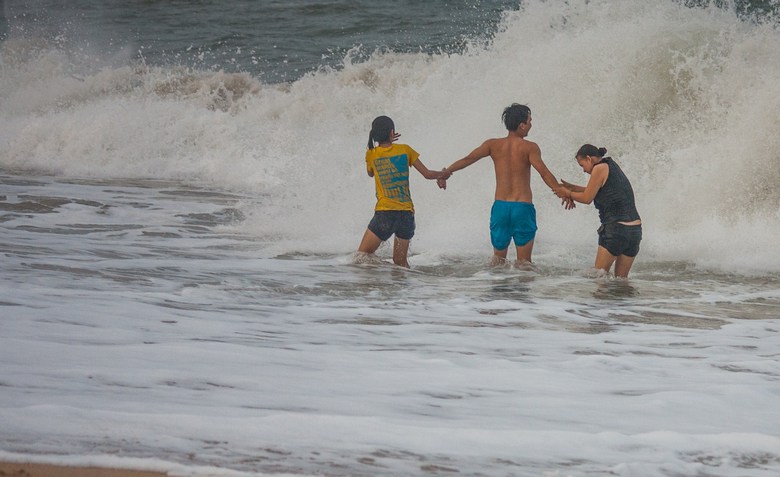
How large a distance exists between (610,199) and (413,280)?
5.51 feet

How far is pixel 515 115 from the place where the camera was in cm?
780

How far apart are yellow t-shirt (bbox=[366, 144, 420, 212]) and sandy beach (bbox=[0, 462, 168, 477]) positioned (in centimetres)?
505

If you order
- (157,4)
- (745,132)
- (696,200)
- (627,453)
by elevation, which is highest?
(157,4)

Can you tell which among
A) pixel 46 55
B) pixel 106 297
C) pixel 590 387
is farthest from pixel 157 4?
pixel 590 387

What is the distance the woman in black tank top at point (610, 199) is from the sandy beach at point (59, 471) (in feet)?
16.9

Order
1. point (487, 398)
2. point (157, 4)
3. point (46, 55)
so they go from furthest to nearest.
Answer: point (157, 4), point (46, 55), point (487, 398)

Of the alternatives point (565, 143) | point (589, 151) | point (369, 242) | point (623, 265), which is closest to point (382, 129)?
point (369, 242)

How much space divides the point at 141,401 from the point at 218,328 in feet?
Answer: 5.27

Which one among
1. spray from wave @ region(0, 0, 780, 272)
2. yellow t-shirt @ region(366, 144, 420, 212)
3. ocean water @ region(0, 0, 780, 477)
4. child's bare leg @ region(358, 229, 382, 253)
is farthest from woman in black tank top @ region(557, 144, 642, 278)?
child's bare leg @ region(358, 229, 382, 253)

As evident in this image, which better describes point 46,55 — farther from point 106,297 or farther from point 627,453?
point 627,453

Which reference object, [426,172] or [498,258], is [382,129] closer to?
[426,172]

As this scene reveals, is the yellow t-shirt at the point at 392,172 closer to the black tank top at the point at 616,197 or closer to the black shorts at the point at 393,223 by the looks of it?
the black shorts at the point at 393,223

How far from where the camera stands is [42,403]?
366 cm

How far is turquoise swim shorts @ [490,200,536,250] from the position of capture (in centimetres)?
786
